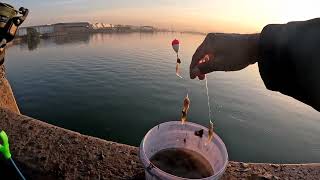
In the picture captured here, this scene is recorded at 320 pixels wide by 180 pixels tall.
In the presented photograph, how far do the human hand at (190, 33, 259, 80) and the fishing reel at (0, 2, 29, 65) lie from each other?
3.57 meters

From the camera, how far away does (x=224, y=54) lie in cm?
261

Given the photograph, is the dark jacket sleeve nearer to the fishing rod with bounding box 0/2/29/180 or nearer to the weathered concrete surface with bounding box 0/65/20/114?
the fishing rod with bounding box 0/2/29/180

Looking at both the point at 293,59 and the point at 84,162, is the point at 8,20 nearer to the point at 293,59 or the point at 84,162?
the point at 84,162

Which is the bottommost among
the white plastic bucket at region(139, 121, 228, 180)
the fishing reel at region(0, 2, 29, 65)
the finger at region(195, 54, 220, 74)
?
the white plastic bucket at region(139, 121, 228, 180)

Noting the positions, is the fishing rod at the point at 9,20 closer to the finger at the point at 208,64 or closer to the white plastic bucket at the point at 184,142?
the white plastic bucket at the point at 184,142

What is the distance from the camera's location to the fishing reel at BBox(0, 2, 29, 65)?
436cm

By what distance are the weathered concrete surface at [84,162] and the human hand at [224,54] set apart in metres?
2.02

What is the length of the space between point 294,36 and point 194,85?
22370 mm

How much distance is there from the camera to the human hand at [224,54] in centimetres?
245

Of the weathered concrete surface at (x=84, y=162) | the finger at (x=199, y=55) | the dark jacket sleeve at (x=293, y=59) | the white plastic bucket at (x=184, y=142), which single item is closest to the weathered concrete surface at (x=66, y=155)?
the weathered concrete surface at (x=84, y=162)

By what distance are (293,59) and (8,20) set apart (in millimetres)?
4613

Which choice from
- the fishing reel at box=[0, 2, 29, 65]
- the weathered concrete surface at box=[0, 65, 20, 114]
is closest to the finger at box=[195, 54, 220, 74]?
the fishing reel at box=[0, 2, 29, 65]

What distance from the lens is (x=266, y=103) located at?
69.9 feet

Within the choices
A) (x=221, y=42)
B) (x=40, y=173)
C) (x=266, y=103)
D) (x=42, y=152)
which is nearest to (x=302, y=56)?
(x=221, y=42)
